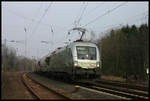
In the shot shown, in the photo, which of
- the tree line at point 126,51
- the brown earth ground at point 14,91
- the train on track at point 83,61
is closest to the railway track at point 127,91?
the train on track at point 83,61

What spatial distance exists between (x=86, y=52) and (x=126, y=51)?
20.0m

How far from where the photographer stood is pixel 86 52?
15984 millimetres

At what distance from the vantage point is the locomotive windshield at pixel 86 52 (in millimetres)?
15725

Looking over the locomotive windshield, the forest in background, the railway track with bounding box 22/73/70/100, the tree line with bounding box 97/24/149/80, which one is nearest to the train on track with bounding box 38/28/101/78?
the locomotive windshield

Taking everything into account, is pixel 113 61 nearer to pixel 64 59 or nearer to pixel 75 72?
pixel 64 59

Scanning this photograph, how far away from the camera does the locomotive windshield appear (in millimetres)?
15725

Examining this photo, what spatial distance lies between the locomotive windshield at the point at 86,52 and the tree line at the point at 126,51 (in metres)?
15.3

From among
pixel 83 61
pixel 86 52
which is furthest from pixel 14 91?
pixel 86 52

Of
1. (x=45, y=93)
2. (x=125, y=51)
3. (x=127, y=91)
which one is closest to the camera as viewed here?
(x=127, y=91)

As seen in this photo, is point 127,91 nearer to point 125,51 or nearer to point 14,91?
point 14,91

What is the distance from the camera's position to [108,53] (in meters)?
37.2

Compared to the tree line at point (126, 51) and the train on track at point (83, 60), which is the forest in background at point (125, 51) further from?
the train on track at point (83, 60)

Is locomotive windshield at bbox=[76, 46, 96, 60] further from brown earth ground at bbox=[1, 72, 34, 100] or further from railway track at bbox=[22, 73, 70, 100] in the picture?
brown earth ground at bbox=[1, 72, 34, 100]

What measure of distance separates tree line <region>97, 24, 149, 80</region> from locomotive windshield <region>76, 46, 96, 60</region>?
1533 centimetres
